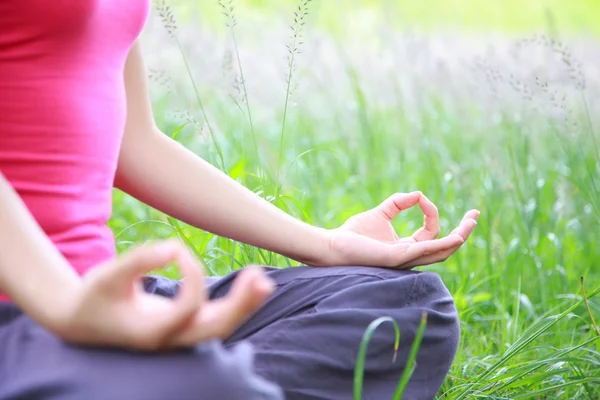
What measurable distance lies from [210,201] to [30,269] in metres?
0.53

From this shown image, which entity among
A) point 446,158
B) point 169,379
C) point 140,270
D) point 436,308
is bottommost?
point 446,158

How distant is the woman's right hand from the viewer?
81cm

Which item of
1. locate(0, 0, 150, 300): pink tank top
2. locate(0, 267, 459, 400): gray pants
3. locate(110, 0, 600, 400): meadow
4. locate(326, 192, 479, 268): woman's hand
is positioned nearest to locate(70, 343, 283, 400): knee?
locate(0, 267, 459, 400): gray pants

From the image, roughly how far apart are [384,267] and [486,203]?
122 cm

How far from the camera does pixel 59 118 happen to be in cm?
116

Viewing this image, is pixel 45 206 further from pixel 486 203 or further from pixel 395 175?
pixel 395 175

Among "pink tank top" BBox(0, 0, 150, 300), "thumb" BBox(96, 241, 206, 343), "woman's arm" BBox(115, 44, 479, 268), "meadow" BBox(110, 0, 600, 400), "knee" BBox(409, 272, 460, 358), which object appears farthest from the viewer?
"meadow" BBox(110, 0, 600, 400)

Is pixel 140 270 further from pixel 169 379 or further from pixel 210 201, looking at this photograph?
pixel 210 201

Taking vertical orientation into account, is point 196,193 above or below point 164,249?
below

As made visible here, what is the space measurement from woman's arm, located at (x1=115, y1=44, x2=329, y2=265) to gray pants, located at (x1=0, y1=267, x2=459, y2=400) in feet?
0.21

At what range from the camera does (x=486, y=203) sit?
2.55 m

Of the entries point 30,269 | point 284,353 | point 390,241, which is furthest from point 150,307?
point 390,241

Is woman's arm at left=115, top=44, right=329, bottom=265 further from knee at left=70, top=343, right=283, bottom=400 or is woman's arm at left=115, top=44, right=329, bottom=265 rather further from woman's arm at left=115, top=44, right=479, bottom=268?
knee at left=70, top=343, right=283, bottom=400

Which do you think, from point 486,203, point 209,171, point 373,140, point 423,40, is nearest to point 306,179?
point 373,140
